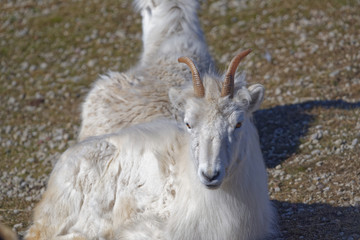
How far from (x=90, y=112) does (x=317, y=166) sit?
142 inches

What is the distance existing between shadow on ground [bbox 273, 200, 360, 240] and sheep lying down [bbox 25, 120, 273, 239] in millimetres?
551

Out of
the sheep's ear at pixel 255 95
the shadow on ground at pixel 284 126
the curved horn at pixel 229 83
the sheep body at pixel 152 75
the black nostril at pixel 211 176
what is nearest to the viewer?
the black nostril at pixel 211 176

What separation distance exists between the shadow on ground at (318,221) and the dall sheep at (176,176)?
1.50 feet

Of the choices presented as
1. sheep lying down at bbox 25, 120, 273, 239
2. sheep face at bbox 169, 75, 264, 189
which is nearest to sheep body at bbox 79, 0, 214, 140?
sheep lying down at bbox 25, 120, 273, 239

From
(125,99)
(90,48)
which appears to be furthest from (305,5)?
(125,99)

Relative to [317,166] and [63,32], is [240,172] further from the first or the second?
[63,32]

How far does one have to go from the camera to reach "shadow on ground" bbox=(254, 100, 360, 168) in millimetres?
9656

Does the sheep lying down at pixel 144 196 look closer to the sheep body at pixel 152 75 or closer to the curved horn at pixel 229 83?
the curved horn at pixel 229 83

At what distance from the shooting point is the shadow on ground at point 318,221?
6.76m

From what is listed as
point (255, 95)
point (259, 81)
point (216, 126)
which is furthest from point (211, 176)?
point (259, 81)

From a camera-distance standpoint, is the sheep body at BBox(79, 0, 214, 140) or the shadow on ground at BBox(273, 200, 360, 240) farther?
the sheep body at BBox(79, 0, 214, 140)

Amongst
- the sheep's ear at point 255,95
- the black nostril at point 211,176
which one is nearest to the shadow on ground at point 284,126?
the sheep's ear at point 255,95

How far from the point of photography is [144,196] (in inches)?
255

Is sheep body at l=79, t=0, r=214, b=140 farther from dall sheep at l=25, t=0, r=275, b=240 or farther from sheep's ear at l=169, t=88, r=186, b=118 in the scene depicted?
sheep's ear at l=169, t=88, r=186, b=118
